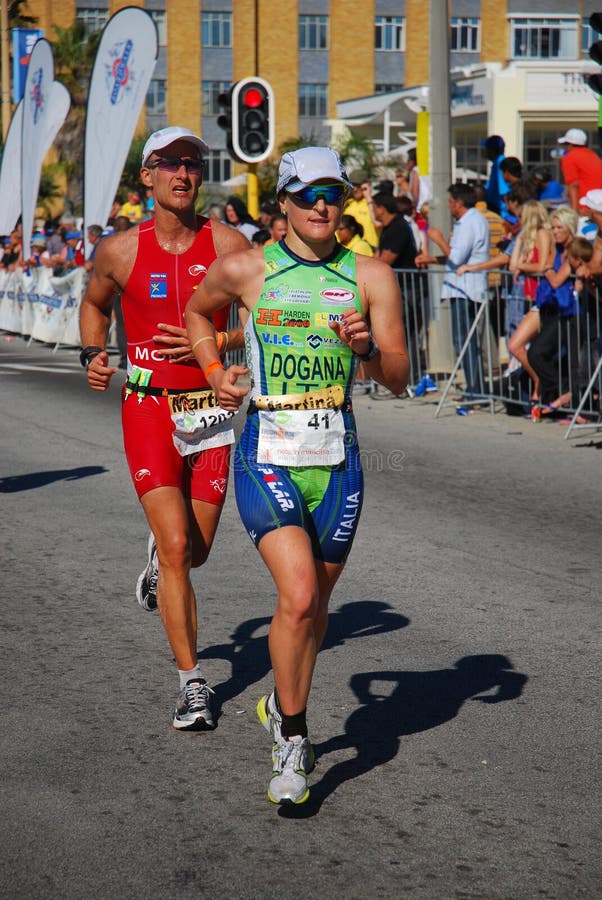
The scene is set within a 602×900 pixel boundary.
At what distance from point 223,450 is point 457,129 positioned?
123 feet

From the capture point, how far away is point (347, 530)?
428 cm

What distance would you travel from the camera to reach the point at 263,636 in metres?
5.96

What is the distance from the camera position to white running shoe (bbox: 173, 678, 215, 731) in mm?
4676

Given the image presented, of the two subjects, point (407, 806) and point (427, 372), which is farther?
point (427, 372)

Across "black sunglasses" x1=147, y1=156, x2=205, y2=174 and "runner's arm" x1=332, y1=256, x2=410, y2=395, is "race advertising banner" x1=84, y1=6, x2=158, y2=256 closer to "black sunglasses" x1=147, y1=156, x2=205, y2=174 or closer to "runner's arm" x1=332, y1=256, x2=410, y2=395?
"black sunglasses" x1=147, y1=156, x2=205, y2=174

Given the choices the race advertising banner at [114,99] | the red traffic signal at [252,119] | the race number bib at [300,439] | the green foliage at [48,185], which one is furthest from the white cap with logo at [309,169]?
the green foliage at [48,185]

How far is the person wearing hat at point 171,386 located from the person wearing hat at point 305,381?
55cm

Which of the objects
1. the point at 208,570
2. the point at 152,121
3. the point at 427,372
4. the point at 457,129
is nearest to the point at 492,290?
the point at 427,372

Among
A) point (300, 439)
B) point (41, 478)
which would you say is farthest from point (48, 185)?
point (300, 439)

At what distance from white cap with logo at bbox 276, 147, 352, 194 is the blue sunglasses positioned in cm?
2

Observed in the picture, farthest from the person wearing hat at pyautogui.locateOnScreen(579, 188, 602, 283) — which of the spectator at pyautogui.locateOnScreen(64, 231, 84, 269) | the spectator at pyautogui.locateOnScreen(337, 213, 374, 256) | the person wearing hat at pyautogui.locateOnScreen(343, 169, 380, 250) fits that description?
the spectator at pyautogui.locateOnScreen(64, 231, 84, 269)

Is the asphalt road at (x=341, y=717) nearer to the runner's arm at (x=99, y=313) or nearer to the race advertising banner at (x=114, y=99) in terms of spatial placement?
the runner's arm at (x=99, y=313)

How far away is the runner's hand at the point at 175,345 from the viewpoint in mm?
5086

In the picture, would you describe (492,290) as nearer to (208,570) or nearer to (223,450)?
(208,570)
